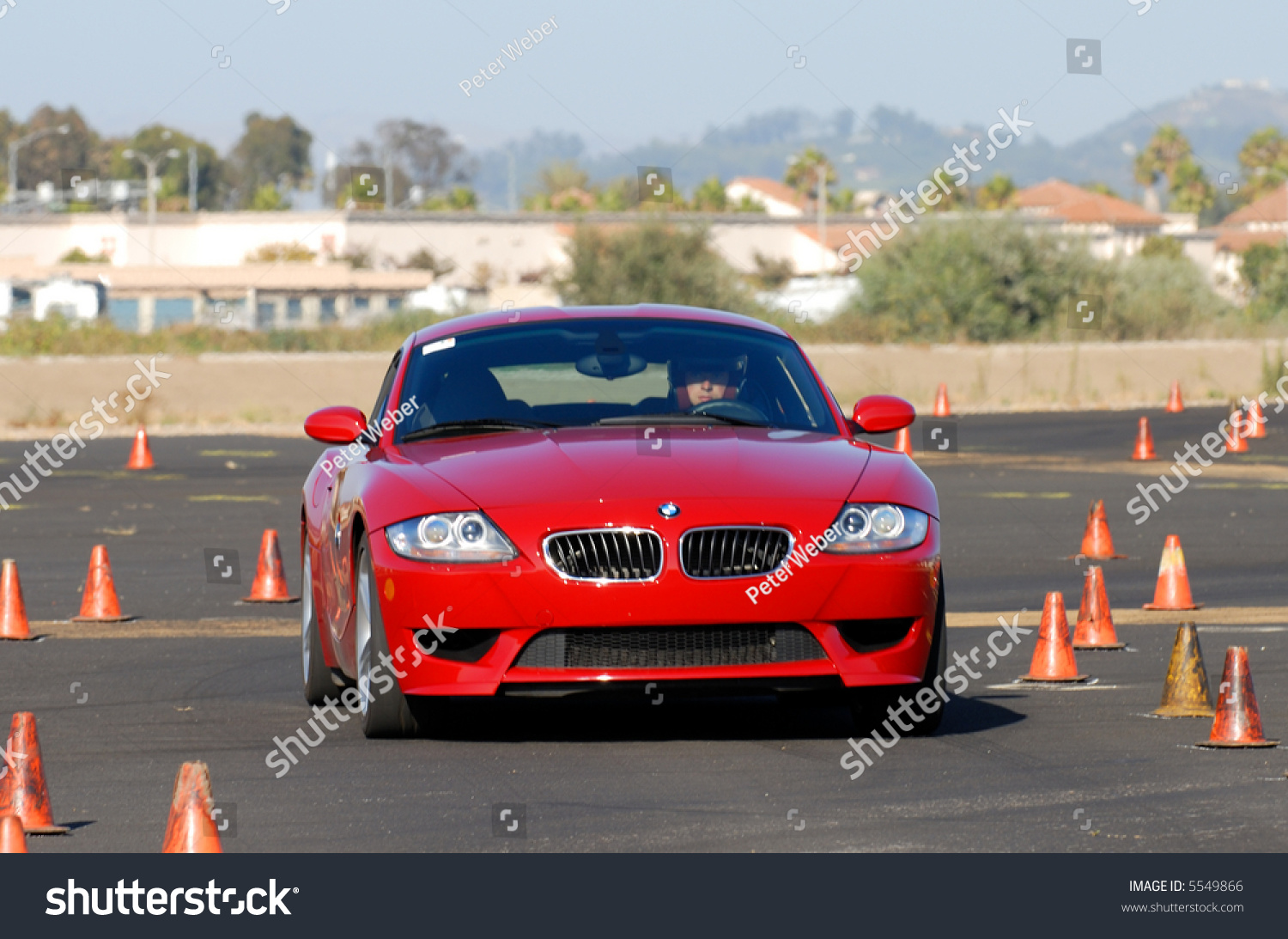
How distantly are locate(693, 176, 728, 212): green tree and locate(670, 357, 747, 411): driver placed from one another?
468 feet

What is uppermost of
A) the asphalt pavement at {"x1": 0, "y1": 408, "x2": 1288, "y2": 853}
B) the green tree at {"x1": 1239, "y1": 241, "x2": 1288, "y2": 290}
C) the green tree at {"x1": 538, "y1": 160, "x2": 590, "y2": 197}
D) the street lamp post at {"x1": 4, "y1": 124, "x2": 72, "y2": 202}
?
the green tree at {"x1": 538, "y1": 160, "x2": 590, "y2": 197}

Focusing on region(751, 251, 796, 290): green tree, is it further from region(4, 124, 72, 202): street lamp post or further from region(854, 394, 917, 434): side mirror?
region(854, 394, 917, 434): side mirror

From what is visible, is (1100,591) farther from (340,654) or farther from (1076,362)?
(1076,362)

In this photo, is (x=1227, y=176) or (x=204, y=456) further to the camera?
(x=1227, y=176)

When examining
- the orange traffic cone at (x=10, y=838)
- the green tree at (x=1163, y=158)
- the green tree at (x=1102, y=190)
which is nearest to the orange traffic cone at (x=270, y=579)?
the orange traffic cone at (x=10, y=838)

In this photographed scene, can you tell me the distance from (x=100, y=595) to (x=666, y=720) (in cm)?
505

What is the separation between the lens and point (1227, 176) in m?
33.0

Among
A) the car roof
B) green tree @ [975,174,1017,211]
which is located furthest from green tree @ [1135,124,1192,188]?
the car roof

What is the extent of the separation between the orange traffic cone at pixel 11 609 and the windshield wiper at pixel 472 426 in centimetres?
384

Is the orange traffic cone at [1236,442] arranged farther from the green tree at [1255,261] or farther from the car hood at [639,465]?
the green tree at [1255,261]

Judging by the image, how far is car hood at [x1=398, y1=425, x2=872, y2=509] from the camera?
7.90 metres
